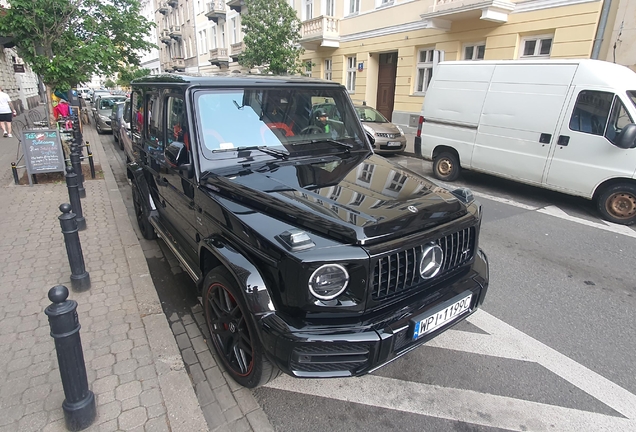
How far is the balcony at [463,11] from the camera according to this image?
39.6 ft

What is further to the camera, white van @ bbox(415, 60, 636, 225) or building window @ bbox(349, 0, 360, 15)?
building window @ bbox(349, 0, 360, 15)

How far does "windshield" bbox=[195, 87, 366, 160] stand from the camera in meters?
3.02

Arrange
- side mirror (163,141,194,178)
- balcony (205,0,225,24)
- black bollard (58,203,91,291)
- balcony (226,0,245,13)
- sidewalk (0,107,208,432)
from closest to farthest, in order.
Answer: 1. sidewalk (0,107,208,432)
2. side mirror (163,141,194,178)
3. black bollard (58,203,91,291)
4. balcony (226,0,245,13)
5. balcony (205,0,225,24)

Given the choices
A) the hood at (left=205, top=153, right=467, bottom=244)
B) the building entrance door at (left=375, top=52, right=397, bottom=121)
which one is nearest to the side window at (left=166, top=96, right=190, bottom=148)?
the hood at (left=205, top=153, right=467, bottom=244)

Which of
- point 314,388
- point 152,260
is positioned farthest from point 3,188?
point 314,388

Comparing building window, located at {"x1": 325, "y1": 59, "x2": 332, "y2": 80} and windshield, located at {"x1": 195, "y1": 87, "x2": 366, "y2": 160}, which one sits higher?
building window, located at {"x1": 325, "y1": 59, "x2": 332, "y2": 80}

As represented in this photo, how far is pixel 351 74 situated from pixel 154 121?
17.4 m

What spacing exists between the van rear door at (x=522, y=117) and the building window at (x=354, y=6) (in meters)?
13.1

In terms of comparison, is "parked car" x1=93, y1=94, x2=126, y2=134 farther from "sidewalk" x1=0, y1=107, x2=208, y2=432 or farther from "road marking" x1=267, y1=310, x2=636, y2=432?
"road marking" x1=267, y1=310, x2=636, y2=432

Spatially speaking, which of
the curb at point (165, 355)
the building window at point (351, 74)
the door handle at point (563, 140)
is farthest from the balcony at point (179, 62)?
the curb at point (165, 355)

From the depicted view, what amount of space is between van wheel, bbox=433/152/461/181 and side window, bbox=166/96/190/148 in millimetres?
6729

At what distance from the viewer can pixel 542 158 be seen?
6918 millimetres

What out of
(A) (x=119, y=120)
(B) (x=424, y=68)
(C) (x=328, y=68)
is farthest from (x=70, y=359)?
(C) (x=328, y=68)

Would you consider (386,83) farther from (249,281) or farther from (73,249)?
(249,281)
